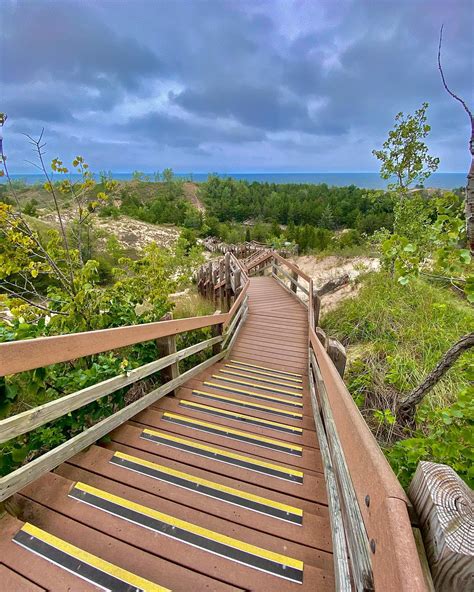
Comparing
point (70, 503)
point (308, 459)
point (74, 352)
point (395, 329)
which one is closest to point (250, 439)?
point (308, 459)

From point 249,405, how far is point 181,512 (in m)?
1.53

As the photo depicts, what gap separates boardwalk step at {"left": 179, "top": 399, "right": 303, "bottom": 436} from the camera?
2.81m

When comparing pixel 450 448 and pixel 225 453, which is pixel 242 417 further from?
pixel 450 448

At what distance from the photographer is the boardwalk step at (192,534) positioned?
146cm

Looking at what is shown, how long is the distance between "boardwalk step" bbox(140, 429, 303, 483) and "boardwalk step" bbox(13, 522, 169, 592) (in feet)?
3.06

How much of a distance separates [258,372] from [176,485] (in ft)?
8.50

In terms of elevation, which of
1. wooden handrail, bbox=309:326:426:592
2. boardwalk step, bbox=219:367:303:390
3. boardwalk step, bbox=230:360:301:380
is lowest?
boardwalk step, bbox=230:360:301:380

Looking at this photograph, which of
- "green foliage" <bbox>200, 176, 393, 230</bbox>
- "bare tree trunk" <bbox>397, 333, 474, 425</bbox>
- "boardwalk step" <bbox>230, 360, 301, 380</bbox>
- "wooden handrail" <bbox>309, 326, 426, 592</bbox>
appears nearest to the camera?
"wooden handrail" <bbox>309, 326, 426, 592</bbox>

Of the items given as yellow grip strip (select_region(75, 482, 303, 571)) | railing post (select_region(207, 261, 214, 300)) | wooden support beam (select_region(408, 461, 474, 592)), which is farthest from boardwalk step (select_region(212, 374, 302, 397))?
railing post (select_region(207, 261, 214, 300))

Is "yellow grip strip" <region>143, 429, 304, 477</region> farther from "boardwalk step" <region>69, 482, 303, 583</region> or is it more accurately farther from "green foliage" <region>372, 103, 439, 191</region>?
"green foliage" <region>372, 103, 439, 191</region>

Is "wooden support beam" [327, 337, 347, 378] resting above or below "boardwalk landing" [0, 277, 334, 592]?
above

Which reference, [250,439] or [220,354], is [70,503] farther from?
[220,354]

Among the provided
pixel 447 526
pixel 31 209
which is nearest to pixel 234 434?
pixel 447 526

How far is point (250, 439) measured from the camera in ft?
8.28
